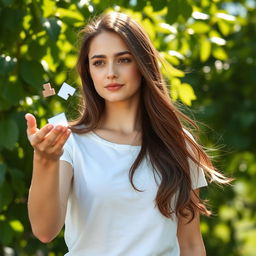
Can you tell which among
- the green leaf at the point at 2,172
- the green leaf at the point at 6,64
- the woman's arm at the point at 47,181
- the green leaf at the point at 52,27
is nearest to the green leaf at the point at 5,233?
the green leaf at the point at 2,172

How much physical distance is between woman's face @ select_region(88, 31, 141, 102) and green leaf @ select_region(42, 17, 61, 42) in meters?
0.72

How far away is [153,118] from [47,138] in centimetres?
66

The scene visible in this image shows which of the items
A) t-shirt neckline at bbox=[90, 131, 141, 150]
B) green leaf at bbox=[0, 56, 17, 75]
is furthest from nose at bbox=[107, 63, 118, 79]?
green leaf at bbox=[0, 56, 17, 75]

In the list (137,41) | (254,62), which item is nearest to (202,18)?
(137,41)

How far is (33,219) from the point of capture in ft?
7.33

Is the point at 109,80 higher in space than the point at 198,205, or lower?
higher

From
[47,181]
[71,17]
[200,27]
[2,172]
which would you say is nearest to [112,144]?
[47,181]

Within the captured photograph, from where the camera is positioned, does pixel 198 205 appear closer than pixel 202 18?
Yes

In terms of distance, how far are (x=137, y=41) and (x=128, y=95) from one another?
0.61 ft

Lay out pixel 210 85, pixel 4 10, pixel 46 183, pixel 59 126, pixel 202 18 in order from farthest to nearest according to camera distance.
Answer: pixel 210 85 < pixel 202 18 < pixel 4 10 < pixel 46 183 < pixel 59 126

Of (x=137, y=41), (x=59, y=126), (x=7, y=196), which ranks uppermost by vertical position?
(x=137, y=41)

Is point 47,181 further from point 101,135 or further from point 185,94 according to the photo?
point 185,94

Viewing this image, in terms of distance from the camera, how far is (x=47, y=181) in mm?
2148

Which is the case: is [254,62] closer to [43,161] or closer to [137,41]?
[137,41]
